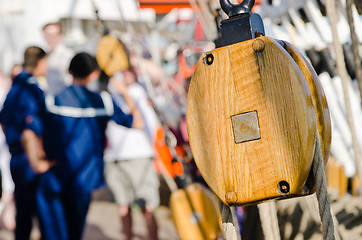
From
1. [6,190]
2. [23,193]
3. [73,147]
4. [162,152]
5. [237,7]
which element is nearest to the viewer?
[237,7]

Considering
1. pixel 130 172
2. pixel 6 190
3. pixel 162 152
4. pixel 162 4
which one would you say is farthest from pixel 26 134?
pixel 162 4

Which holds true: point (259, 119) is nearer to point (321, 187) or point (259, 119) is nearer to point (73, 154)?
point (321, 187)

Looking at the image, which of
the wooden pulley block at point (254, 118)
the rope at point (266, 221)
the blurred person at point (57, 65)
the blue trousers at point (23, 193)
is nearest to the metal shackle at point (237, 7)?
the wooden pulley block at point (254, 118)

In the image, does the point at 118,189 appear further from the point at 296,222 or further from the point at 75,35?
the point at 75,35

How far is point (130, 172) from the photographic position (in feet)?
9.71

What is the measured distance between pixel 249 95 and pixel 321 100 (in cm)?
12

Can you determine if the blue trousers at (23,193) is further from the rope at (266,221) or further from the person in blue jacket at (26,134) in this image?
the rope at (266,221)

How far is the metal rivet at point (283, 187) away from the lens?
0.78 metres

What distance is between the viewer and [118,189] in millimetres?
2977

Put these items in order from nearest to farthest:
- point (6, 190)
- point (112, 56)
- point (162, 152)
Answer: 1. point (112, 56)
2. point (162, 152)
3. point (6, 190)

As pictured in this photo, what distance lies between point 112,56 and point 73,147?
78 cm

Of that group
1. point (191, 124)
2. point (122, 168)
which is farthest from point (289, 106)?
point (122, 168)

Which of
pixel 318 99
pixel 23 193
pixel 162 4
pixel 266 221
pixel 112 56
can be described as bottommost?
pixel 266 221

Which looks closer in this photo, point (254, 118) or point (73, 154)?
point (254, 118)
